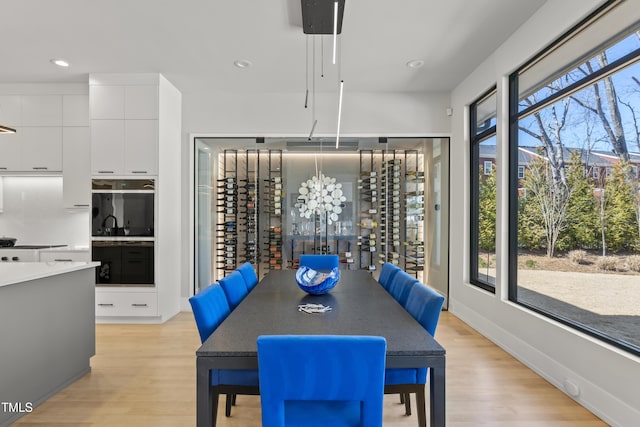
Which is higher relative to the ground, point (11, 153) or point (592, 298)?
point (11, 153)

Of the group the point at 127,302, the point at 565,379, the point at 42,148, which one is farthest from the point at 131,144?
the point at 565,379

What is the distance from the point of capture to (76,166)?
4441 millimetres

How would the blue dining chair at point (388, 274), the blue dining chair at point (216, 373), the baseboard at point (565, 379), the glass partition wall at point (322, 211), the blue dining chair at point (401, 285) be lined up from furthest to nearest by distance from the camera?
the glass partition wall at point (322, 211) → the blue dining chair at point (388, 274) → the blue dining chair at point (401, 285) → the baseboard at point (565, 379) → the blue dining chair at point (216, 373)

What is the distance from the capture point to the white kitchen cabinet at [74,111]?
175 inches

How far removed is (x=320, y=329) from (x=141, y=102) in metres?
3.79

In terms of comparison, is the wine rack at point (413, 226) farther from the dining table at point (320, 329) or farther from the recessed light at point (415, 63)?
the dining table at point (320, 329)

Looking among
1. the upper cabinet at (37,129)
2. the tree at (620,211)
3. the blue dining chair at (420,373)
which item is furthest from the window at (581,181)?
the upper cabinet at (37,129)

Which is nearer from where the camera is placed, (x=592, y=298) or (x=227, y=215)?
(x=592, y=298)

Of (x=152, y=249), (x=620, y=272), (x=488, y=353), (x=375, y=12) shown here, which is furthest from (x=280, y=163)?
(x=620, y=272)

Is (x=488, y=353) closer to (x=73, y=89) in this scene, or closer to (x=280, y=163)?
(x=280, y=163)

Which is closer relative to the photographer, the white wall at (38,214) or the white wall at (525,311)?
the white wall at (525,311)

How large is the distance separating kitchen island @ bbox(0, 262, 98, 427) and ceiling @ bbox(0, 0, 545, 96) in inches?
83.0

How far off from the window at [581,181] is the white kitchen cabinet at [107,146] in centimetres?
431

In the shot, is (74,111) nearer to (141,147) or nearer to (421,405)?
(141,147)
